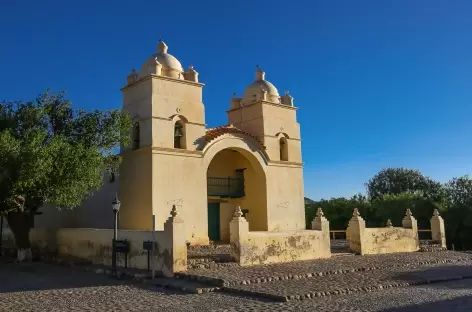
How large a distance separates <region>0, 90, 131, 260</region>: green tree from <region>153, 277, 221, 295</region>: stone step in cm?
569

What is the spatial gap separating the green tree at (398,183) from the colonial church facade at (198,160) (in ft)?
113

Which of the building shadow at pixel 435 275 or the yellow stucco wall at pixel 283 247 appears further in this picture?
the yellow stucco wall at pixel 283 247

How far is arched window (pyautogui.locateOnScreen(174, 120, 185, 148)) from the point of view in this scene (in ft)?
64.6

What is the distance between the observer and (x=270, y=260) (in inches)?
613

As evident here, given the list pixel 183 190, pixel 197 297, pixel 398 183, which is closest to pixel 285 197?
pixel 183 190

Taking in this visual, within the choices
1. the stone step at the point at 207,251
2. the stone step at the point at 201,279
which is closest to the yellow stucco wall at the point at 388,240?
the stone step at the point at 207,251

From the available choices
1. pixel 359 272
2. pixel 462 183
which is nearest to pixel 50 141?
pixel 359 272

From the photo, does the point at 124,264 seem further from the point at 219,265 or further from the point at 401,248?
the point at 401,248

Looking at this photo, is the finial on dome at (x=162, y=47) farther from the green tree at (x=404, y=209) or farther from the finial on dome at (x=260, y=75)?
the green tree at (x=404, y=209)

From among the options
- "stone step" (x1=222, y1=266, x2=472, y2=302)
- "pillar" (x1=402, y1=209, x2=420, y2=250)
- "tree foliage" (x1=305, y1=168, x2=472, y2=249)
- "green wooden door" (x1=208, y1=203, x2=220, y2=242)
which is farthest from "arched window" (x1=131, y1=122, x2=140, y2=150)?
"tree foliage" (x1=305, y1=168, x2=472, y2=249)

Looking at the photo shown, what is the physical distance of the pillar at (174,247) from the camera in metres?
13.3

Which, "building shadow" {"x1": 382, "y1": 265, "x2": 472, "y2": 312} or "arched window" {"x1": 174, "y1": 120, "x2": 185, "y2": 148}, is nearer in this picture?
"building shadow" {"x1": 382, "y1": 265, "x2": 472, "y2": 312}

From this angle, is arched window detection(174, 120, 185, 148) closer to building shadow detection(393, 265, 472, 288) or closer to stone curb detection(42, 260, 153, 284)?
stone curb detection(42, 260, 153, 284)

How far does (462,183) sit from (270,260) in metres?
34.1
